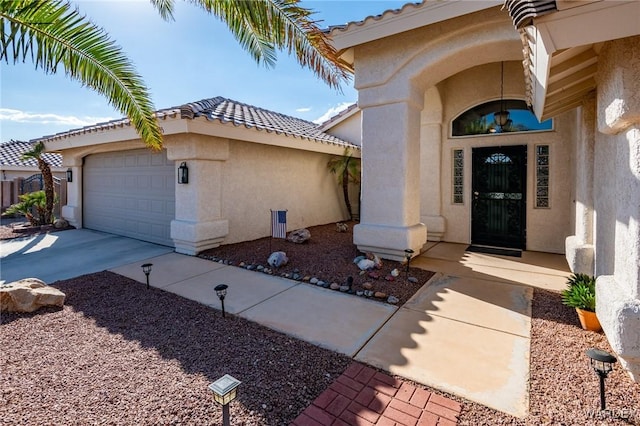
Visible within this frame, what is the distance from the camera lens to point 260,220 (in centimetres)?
949

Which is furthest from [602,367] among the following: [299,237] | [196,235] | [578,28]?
[196,235]

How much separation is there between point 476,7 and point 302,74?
3892mm

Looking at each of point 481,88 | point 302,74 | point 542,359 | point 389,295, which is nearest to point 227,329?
point 389,295

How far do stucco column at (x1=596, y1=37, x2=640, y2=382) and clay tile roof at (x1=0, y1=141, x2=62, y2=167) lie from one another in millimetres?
23464

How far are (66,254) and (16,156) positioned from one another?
17.6 m

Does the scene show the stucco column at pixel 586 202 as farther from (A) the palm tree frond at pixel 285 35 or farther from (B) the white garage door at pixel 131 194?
(B) the white garage door at pixel 131 194

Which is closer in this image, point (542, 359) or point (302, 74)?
point (542, 359)

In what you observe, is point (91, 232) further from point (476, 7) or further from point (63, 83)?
point (476, 7)

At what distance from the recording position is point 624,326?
8.75 ft

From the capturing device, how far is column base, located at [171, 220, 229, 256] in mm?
7688

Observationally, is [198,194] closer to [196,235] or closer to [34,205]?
[196,235]

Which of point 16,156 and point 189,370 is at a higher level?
point 16,156

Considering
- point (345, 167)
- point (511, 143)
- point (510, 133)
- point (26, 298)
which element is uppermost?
point (510, 133)

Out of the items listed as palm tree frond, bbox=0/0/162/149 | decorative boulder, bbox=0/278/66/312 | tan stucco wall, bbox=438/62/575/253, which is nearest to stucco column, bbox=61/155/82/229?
palm tree frond, bbox=0/0/162/149
